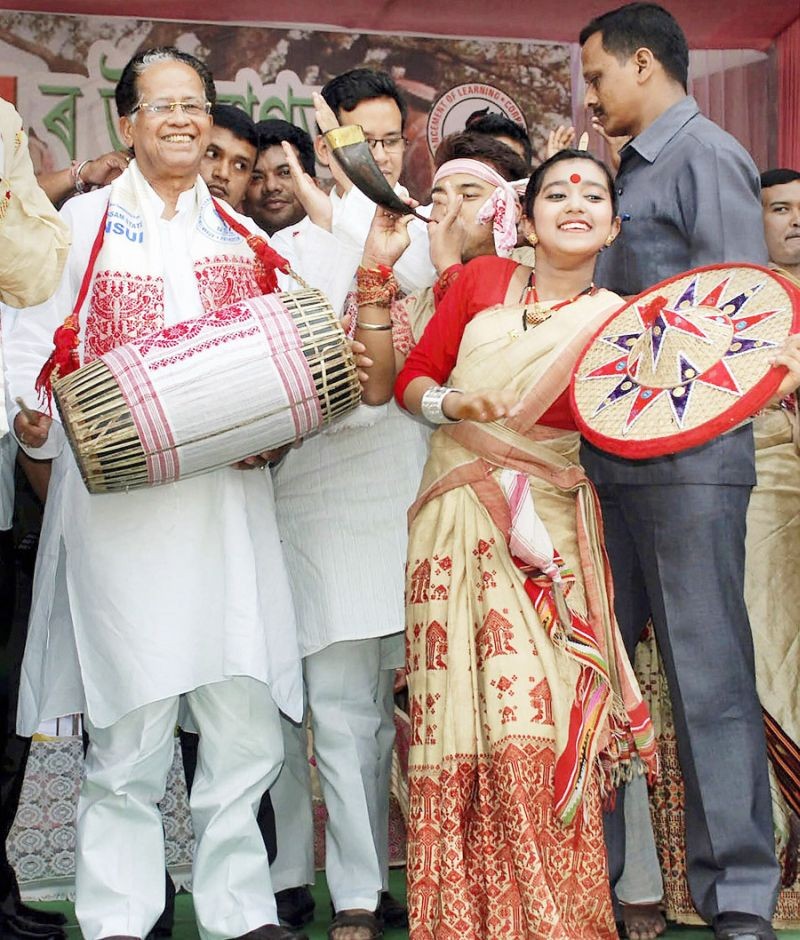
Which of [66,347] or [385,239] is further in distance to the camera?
[385,239]

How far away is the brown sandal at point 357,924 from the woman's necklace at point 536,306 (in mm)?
1453

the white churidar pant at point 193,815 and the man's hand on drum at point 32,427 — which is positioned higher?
the man's hand on drum at point 32,427

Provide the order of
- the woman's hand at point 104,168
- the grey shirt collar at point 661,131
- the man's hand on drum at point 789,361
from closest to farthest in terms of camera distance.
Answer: the man's hand on drum at point 789,361, the grey shirt collar at point 661,131, the woman's hand at point 104,168

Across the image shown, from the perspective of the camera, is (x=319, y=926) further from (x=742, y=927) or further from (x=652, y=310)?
(x=652, y=310)

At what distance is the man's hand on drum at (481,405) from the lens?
317cm

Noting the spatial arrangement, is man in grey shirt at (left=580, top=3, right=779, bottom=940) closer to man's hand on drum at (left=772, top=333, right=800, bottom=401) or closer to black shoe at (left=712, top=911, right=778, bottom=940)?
black shoe at (left=712, top=911, right=778, bottom=940)

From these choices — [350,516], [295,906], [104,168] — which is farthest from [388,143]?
[295,906]

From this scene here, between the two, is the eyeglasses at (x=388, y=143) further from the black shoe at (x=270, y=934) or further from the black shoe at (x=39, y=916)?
the black shoe at (x=39, y=916)

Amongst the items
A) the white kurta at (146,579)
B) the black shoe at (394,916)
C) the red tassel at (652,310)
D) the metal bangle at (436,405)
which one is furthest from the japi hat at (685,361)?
the black shoe at (394,916)

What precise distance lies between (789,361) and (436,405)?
0.77 meters

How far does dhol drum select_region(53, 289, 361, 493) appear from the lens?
3105 millimetres

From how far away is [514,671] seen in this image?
324 centimetres

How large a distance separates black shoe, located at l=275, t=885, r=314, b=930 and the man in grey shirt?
795 mm

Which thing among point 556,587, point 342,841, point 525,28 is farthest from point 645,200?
point 525,28
